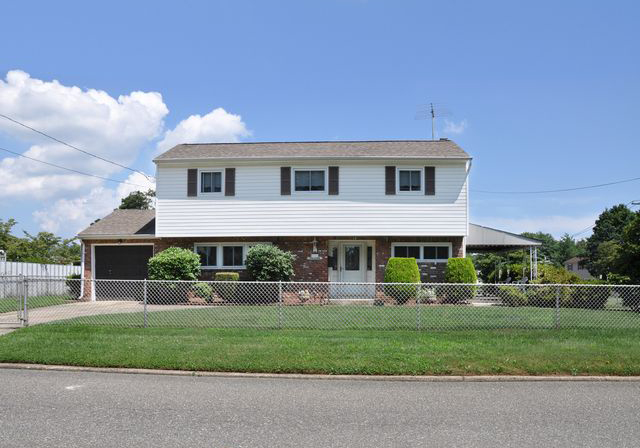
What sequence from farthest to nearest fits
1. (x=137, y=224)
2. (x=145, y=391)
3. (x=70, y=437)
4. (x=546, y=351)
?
(x=137, y=224)
(x=546, y=351)
(x=145, y=391)
(x=70, y=437)

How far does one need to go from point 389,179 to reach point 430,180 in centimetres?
155

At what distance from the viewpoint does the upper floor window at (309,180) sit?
67.9 ft

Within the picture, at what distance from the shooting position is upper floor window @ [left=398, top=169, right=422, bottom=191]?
67.5 feet

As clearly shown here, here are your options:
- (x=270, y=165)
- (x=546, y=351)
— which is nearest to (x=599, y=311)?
(x=546, y=351)

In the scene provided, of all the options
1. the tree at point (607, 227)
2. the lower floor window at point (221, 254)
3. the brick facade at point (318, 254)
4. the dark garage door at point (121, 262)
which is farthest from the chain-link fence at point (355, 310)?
the tree at point (607, 227)

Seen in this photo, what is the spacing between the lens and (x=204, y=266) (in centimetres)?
2111

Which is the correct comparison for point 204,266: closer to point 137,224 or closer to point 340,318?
point 137,224

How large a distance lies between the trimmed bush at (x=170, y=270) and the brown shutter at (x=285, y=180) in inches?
160

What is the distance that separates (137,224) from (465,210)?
1319 cm

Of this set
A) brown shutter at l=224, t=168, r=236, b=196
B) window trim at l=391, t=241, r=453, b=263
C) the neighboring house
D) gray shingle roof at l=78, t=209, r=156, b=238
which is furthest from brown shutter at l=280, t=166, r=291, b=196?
the neighboring house

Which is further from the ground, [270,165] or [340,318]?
[270,165]

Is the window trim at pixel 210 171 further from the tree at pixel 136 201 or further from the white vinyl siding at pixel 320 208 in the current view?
the tree at pixel 136 201

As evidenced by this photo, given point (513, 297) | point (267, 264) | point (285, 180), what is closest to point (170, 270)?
point (267, 264)

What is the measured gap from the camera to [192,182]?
20.8 metres
